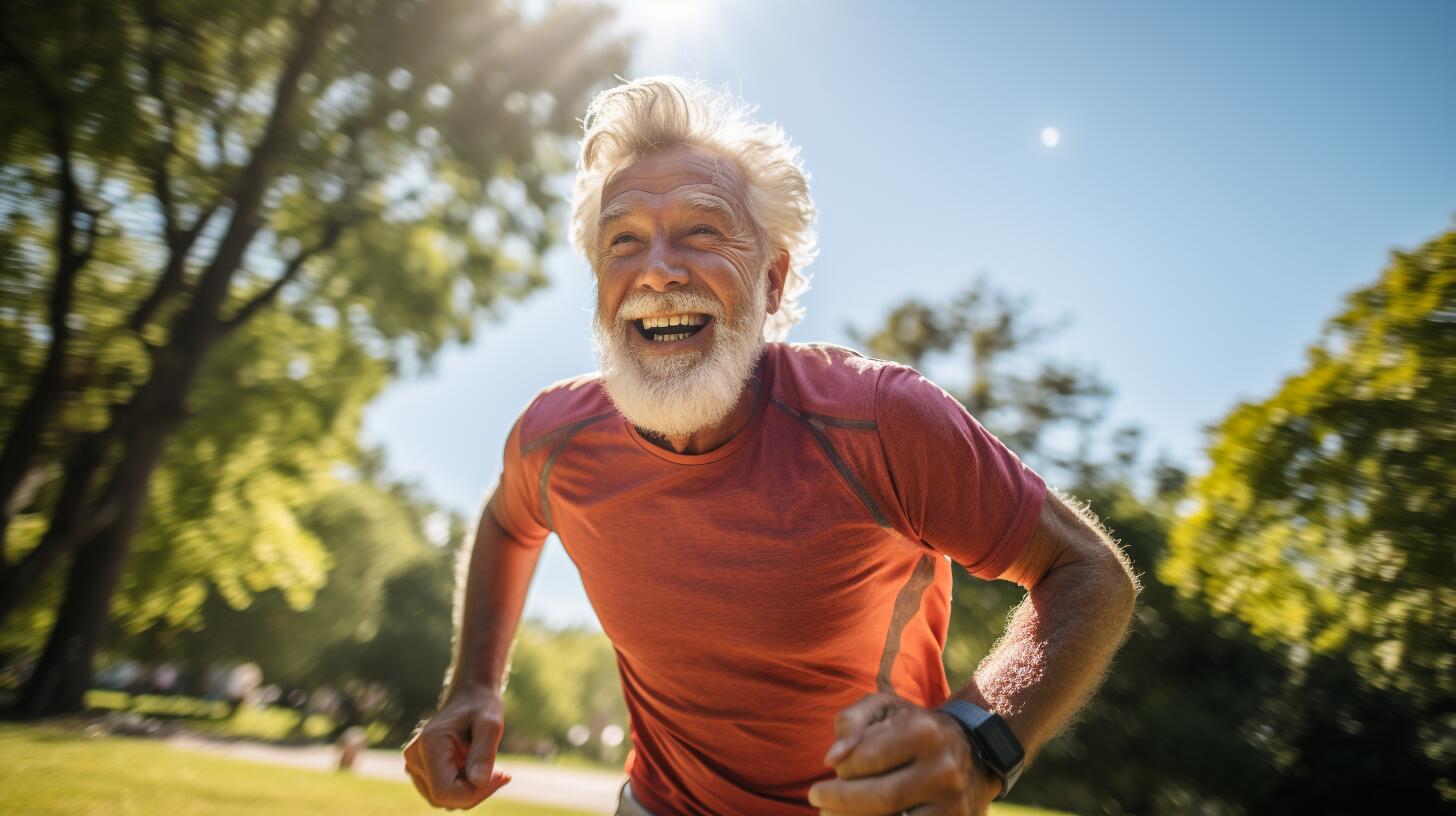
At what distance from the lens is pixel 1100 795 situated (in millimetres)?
22922

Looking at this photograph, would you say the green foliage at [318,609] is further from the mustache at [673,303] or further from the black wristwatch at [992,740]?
the black wristwatch at [992,740]

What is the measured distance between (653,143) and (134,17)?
8936 millimetres

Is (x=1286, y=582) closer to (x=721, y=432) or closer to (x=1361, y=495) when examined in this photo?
(x=1361, y=495)

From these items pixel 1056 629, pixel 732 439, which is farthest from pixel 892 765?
pixel 732 439

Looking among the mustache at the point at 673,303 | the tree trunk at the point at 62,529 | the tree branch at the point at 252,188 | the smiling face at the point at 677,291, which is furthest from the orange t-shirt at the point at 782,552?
the tree trunk at the point at 62,529

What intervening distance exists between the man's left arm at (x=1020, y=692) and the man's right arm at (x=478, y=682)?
4.70 ft

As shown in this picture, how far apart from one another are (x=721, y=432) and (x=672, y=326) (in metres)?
0.45

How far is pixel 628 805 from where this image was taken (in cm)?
258

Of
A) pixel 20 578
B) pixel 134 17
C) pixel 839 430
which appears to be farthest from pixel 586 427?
pixel 20 578

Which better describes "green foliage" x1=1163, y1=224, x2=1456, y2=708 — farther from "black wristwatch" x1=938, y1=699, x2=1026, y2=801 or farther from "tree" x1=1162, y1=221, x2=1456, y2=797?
"black wristwatch" x1=938, y1=699, x2=1026, y2=801

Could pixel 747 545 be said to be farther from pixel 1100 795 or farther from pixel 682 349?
pixel 1100 795

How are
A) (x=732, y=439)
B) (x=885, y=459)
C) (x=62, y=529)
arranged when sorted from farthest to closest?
(x=62, y=529) < (x=732, y=439) < (x=885, y=459)

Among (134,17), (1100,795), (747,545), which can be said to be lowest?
(1100,795)

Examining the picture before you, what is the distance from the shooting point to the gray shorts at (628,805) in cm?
251
